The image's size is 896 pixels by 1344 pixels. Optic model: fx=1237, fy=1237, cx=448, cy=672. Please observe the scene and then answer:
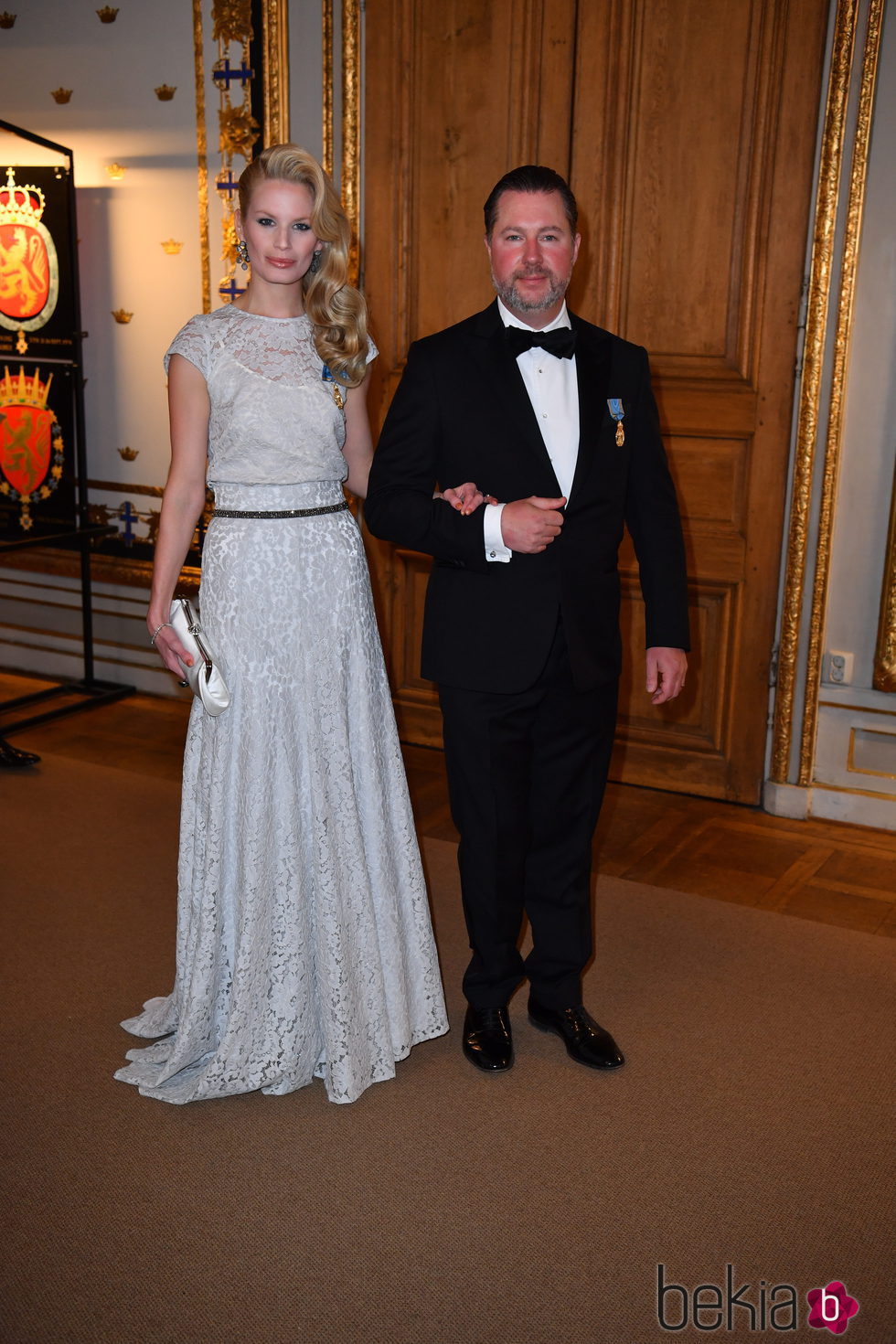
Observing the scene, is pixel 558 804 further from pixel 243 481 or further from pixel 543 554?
pixel 243 481

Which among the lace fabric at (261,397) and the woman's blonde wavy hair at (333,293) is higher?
the woman's blonde wavy hair at (333,293)

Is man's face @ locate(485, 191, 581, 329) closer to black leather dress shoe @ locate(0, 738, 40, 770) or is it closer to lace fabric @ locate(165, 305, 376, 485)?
lace fabric @ locate(165, 305, 376, 485)

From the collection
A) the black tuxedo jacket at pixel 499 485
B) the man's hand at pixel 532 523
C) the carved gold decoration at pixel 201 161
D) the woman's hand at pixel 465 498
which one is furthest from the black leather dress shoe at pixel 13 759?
the man's hand at pixel 532 523

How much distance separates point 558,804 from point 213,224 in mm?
3537

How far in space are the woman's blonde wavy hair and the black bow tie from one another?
12.5 inches

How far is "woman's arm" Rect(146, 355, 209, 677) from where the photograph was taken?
244 cm

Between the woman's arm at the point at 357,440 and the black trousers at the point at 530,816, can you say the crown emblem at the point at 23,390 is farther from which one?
the black trousers at the point at 530,816

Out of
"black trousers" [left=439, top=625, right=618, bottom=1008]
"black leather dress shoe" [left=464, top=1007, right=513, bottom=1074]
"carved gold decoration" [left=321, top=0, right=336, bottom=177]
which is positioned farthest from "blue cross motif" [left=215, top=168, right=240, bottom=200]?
"black leather dress shoe" [left=464, top=1007, right=513, bottom=1074]

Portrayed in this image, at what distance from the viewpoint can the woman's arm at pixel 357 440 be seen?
2615 millimetres

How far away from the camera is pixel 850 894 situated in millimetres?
3697

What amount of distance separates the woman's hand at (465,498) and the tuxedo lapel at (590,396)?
0.22 m

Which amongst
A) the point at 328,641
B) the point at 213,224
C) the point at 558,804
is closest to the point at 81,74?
the point at 213,224

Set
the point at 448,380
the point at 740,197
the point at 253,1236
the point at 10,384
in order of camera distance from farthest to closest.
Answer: the point at 10,384
the point at 740,197
the point at 448,380
the point at 253,1236

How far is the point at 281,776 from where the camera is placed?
250 cm
